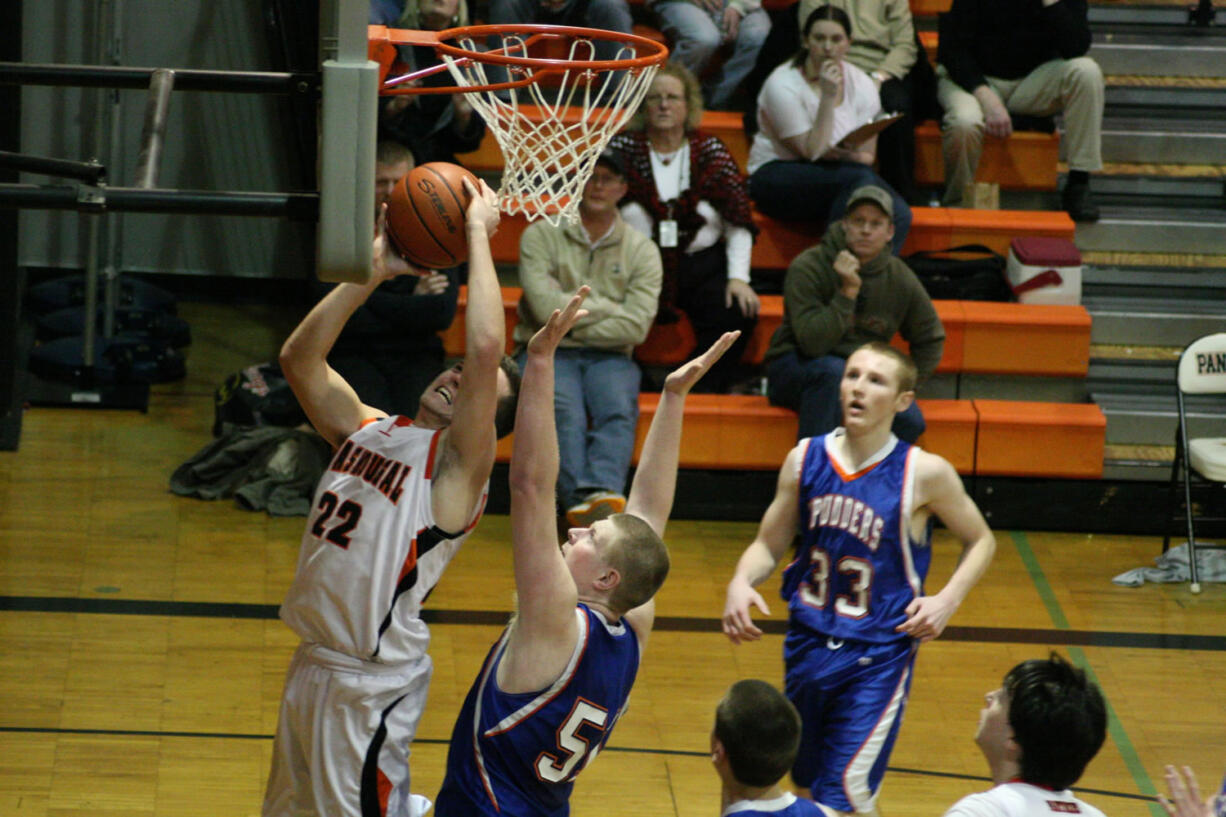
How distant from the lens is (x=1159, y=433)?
8.48m

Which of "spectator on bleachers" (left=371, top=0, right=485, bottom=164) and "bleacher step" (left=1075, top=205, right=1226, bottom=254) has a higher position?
"spectator on bleachers" (left=371, top=0, right=485, bottom=164)

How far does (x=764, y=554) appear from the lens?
4.92 metres

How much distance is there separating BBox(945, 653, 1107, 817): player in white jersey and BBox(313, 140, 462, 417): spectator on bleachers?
4.65 m

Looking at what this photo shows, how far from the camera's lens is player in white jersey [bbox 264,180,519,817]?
13.0 feet

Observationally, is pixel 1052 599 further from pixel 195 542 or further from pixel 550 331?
pixel 550 331

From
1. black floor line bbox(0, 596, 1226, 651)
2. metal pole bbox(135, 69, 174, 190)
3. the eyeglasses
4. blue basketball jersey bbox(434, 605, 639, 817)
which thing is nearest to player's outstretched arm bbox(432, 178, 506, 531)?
blue basketball jersey bbox(434, 605, 639, 817)

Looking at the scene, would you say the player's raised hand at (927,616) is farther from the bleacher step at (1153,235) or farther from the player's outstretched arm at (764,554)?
the bleacher step at (1153,235)

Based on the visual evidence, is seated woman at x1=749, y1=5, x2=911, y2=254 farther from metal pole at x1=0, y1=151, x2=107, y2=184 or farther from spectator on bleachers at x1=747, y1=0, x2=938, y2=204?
metal pole at x1=0, y1=151, x2=107, y2=184

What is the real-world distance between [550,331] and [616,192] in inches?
172

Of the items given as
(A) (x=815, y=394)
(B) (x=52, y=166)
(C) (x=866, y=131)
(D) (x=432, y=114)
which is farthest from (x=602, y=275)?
(B) (x=52, y=166)

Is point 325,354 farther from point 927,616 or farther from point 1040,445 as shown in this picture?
point 1040,445

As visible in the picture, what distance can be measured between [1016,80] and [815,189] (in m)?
1.71

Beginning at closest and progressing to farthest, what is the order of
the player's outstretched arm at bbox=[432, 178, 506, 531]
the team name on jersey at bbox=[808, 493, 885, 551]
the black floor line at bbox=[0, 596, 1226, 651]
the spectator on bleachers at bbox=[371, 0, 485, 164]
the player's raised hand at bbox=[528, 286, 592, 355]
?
the player's raised hand at bbox=[528, 286, 592, 355]
the player's outstretched arm at bbox=[432, 178, 506, 531]
the team name on jersey at bbox=[808, 493, 885, 551]
the black floor line at bbox=[0, 596, 1226, 651]
the spectator on bleachers at bbox=[371, 0, 485, 164]

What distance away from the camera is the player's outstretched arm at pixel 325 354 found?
405cm
